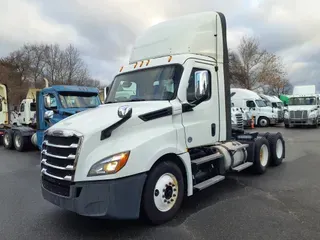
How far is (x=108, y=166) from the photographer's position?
3621 mm

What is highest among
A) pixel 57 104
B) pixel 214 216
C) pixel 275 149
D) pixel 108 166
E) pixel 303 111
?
pixel 57 104

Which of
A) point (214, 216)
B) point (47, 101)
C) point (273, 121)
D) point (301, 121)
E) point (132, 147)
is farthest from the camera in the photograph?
point (273, 121)

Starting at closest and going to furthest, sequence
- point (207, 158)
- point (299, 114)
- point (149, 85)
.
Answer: point (149, 85)
point (207, 158)
point (299, 114)

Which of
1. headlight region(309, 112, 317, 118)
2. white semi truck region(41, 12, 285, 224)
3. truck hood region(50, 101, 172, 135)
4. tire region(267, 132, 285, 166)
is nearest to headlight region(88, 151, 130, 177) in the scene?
white semi truck region(41, 12, 285, 224)

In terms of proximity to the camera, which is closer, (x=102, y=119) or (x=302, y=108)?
(x=102, y=119)

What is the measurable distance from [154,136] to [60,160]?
1.35 m

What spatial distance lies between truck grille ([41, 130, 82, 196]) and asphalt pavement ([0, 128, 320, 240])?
0.72m

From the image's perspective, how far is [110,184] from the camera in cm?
360

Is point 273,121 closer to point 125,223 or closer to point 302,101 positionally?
point 302,101

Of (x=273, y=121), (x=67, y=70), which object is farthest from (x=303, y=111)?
(x=67, y=70)

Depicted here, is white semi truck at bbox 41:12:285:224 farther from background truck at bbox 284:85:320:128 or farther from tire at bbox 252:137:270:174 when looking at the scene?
background truck at bbox 284:85:320:128

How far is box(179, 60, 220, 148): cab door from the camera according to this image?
4715mm

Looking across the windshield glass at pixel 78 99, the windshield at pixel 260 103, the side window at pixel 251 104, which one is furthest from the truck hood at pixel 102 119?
the windshield at pixel 260 103

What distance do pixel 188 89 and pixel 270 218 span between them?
7.94ft
